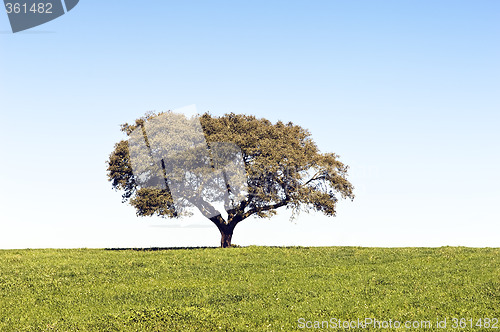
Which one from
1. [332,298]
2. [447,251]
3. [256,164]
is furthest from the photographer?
[256,164]

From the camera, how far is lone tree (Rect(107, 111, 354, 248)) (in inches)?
1864

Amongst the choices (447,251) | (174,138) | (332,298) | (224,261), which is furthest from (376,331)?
(174,138)

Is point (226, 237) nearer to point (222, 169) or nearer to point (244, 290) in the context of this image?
point (222, 169)

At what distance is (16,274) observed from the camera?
32.1 m

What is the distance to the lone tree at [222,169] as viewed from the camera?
155ft

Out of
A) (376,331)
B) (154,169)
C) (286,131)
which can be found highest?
(286,131)

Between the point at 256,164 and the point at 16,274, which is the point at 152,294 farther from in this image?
the point at 256,164

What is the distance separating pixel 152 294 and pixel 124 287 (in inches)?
103

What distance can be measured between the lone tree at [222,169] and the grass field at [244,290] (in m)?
10.3

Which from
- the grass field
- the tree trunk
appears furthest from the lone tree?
the grass field

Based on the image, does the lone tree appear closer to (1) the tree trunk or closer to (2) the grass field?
(1) the tree trunk

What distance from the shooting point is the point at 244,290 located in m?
25.2

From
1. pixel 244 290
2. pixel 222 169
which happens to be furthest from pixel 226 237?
pixel 244 290

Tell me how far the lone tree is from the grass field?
407 inches
